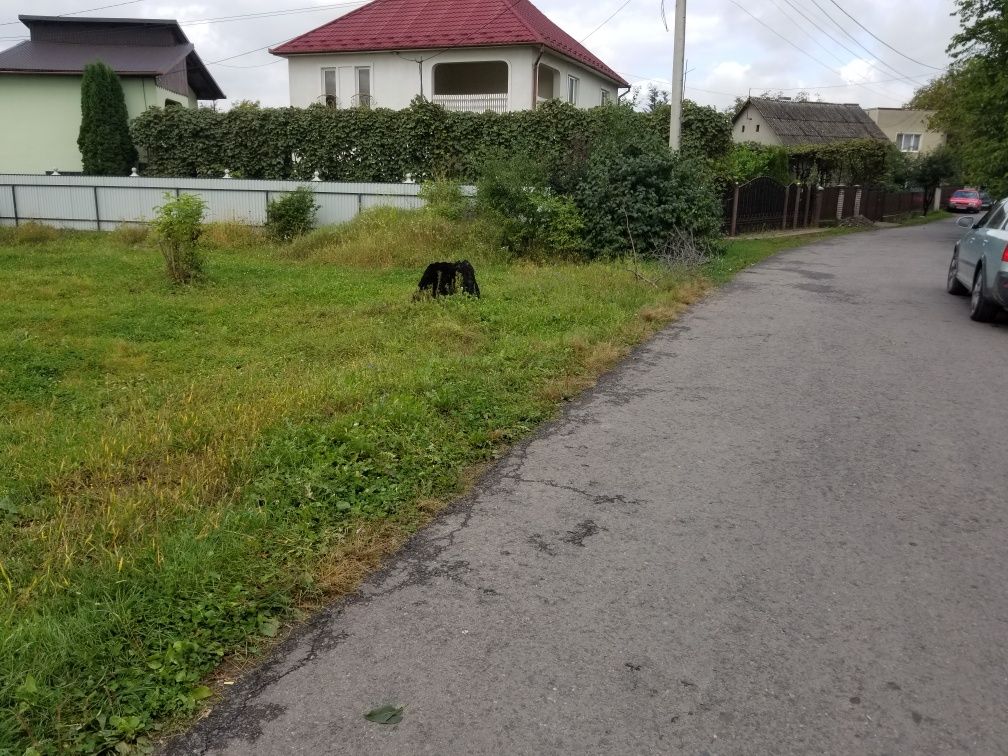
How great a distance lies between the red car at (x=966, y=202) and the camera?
48312 millimetres

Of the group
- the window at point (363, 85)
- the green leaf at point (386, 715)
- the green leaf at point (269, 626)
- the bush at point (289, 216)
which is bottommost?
the green leaf at point (386, 715)

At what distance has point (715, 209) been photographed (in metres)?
15.9

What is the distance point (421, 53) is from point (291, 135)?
21.0 ft

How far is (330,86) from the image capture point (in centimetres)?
2781

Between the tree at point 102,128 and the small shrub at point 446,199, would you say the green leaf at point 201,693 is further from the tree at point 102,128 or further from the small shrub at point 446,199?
the tree at point 102,128

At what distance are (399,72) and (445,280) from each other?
61.2ft

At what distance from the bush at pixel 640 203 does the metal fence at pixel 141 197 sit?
5.90 meters

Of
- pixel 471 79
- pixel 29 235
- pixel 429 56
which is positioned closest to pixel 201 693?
pixel 29 235

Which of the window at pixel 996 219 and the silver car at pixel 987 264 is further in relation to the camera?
the window at pixel 996 219

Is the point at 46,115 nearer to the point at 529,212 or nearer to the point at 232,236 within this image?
the point at 232,236

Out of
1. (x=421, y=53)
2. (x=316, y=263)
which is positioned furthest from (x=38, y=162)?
(x=316, y=263)

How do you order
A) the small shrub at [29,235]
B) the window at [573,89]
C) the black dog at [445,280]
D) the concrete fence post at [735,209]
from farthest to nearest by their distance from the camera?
the window at [573,89]
the concrete fence post at [735,209]
the small shrub at [29,235]
the black dog at [445,280]

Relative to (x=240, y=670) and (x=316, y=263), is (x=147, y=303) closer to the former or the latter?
(x=316, y=263)

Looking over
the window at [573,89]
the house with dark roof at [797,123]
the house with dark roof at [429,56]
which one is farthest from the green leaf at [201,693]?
the house with dark roof at [797,123]
